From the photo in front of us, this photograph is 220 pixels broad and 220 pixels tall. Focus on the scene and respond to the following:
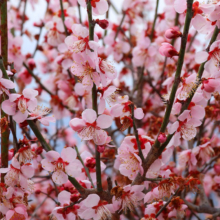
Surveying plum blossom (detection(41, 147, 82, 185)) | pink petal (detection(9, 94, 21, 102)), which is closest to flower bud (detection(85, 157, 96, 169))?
plum blossom (detection(41, 147, 82, 185))

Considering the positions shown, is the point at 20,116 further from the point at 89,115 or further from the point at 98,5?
the point at 98,5

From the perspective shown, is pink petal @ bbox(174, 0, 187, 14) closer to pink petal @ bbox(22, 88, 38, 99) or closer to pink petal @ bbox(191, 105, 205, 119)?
pink petal @ bbox(191, 105, 205, 119)

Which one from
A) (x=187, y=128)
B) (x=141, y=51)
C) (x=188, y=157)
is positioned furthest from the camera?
(x=141, y=51)

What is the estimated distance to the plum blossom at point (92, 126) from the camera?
1.06m

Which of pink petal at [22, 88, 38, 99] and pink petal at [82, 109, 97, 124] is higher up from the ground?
pink petal at [22, 88, 38, 99]

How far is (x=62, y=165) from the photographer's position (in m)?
1.16

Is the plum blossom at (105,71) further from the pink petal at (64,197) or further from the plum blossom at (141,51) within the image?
the plum blossom at (141,51)

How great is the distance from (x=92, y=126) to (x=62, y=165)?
231mm

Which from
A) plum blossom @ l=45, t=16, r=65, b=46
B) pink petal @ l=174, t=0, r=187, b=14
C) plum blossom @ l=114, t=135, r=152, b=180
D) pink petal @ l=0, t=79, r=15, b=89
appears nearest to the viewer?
pink petal @ l=0, t=79, r=15, b=89

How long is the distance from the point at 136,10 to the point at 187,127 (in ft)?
5.92

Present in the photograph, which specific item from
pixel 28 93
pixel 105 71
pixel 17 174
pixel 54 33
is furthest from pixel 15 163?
pixel 54 33

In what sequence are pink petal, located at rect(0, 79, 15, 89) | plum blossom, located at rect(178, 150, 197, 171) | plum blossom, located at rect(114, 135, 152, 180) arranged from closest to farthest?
pink petal, located at rect(0, 79, 15, 89) < plum blossom, located at rect(114, 135, 152, 180) < plum blossom, located at rect(178, 150, 197, 171)

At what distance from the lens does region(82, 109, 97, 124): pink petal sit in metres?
1.01

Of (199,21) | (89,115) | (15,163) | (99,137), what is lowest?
(15,163)
